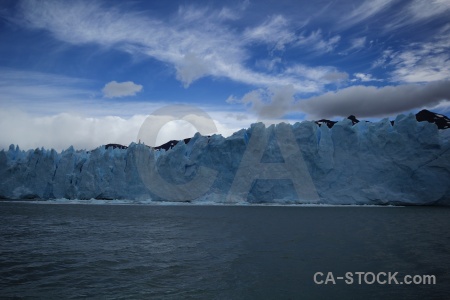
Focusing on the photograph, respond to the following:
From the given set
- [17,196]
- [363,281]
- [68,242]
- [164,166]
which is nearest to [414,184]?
[164,166]

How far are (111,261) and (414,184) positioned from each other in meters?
33.7

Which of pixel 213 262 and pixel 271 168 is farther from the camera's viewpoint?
pixel 271 168

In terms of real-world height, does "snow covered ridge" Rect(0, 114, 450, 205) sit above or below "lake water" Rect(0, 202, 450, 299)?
above

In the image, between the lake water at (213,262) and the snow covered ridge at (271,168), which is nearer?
the lake water at (213,262)

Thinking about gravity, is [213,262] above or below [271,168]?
below

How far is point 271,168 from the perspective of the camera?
3784 centimetres

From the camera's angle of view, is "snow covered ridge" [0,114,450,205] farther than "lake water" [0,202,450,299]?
Yes

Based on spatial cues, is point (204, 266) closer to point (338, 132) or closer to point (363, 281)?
point (363, 281)

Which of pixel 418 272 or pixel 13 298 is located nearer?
pixel 13 298

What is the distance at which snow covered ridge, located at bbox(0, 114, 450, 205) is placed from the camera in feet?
114

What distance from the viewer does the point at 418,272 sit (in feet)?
30.0

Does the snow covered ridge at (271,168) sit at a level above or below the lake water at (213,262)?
above

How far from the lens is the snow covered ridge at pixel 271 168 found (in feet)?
114

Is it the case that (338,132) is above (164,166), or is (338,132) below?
above
